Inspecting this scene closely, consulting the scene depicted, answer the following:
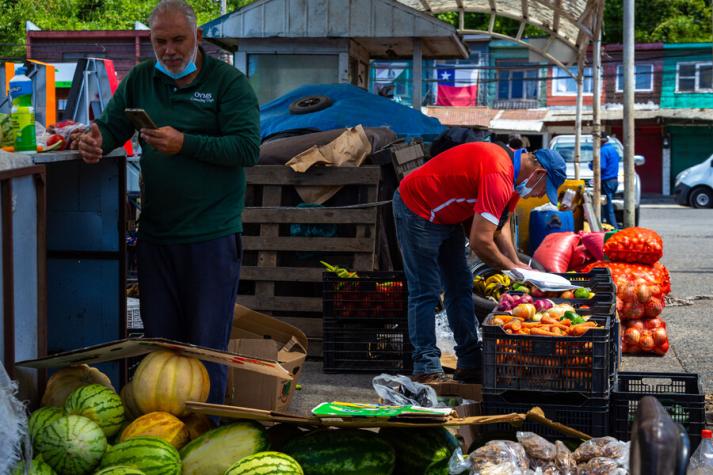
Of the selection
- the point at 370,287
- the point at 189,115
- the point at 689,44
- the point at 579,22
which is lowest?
the point at 370,287

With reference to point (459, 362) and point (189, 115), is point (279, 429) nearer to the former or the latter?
point (189, 115)

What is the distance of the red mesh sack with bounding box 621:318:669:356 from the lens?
28.5 feet

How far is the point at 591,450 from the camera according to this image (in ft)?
14.3

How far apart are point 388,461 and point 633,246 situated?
5.48 meters

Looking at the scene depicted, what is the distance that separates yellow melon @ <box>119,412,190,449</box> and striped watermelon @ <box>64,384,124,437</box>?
0.08 meters

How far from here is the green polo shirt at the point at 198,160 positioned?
480 centimetres

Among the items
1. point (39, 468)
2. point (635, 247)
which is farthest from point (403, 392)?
point (635, 247)

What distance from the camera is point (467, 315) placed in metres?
7.01

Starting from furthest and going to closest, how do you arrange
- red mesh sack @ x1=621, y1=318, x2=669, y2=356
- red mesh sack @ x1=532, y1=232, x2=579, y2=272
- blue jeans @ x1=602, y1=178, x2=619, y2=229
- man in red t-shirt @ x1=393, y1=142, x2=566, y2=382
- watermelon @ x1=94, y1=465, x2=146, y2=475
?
blue jeans @ x1=602, y1=178, x2=619, y2=229
red mesh sack @ x1=532, y1=232, x2=579, y2=272
red mesh sack @ x1=621, y1=318, x2=669, y2=356
man in red t-shirt @ x1=393, y1=142, x2=566, y2=382
watermelon @ x1=94, y1=465, x2=146, y2=475

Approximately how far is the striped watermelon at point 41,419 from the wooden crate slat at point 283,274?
4196 mm

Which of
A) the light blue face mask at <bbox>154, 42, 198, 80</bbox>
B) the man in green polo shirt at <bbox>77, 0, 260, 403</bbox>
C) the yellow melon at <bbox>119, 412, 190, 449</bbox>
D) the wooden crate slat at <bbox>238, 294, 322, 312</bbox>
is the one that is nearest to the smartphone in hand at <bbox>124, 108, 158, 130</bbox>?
the man in green polo shirt at <bbox>77, 0, 260, 403</bbox>

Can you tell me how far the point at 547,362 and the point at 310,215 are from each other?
335cm

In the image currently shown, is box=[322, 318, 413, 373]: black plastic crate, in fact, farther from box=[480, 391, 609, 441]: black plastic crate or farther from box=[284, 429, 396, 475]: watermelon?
box=[284, 429, 396, 475]: watermelon

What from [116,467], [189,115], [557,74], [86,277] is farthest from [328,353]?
[557,74]
